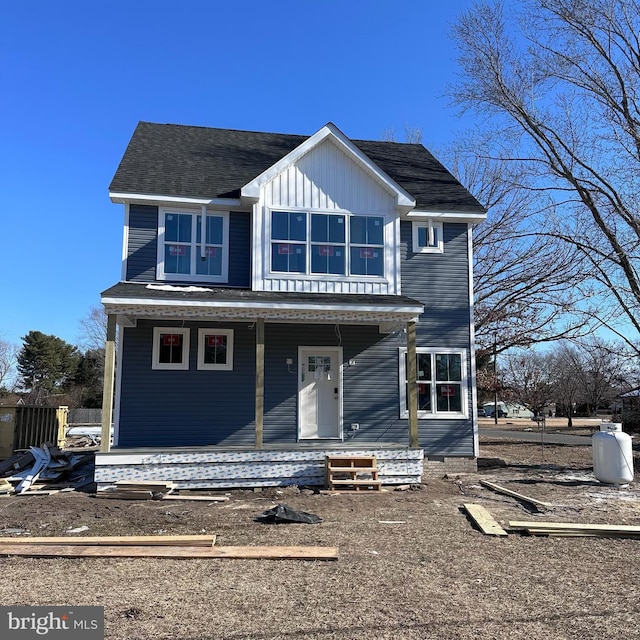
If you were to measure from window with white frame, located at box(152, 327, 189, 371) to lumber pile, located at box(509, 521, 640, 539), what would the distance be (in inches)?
310

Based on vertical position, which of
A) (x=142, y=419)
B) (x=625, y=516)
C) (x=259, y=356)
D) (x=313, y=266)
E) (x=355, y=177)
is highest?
(x=355, y=177)

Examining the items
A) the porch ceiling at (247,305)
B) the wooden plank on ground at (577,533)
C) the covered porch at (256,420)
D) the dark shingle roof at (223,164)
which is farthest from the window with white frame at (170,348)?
the wooden plank on ground at (577,533)

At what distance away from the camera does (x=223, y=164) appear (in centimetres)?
1451

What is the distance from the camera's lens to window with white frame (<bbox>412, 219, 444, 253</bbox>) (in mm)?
14062

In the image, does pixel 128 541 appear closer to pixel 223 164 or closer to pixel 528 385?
pixel 223 164

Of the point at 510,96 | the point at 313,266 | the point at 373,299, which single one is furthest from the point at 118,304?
the point at 510,96

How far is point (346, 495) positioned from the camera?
10336mm

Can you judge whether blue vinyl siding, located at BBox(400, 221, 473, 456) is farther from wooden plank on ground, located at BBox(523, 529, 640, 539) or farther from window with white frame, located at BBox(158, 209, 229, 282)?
wooden plank on ground, located at BBox(523, 529, 640, 539)

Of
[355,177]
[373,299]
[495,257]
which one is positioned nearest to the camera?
[373,299]

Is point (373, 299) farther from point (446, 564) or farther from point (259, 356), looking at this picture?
point (446, 564)

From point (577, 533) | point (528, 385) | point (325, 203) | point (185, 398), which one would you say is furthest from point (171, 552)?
point (528, 385)

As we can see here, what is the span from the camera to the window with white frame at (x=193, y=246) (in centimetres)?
1284

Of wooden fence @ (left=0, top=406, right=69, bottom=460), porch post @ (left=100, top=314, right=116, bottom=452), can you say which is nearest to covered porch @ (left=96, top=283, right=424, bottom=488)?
porch post @ (left=100, top=314, right=116, bottom=452)

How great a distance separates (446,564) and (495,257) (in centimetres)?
1785
